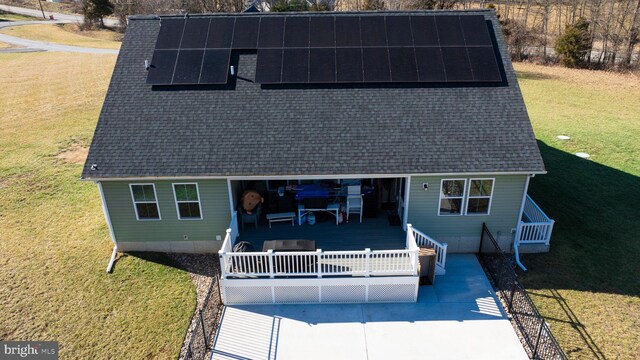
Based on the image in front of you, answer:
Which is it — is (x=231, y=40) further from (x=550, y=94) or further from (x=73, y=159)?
(x=550, y=94)

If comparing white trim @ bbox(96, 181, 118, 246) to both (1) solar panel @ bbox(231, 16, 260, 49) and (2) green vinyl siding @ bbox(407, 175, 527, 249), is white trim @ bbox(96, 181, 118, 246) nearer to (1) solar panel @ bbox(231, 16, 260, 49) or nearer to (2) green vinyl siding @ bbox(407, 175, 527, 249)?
(1) solar panel @ bbox(231, 16, 260, 49)

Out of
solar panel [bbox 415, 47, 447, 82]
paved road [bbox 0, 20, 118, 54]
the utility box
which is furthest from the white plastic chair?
paved road [bbox 0, 20, 118, 54]

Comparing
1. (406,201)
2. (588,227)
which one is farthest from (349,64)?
(588,227)

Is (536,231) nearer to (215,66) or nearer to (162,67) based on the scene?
(215,66)

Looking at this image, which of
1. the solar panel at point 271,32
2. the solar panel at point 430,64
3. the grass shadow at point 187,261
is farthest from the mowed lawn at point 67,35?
the solar panel at point 430,64

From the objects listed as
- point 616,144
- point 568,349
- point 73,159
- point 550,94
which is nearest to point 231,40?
point 73,159
